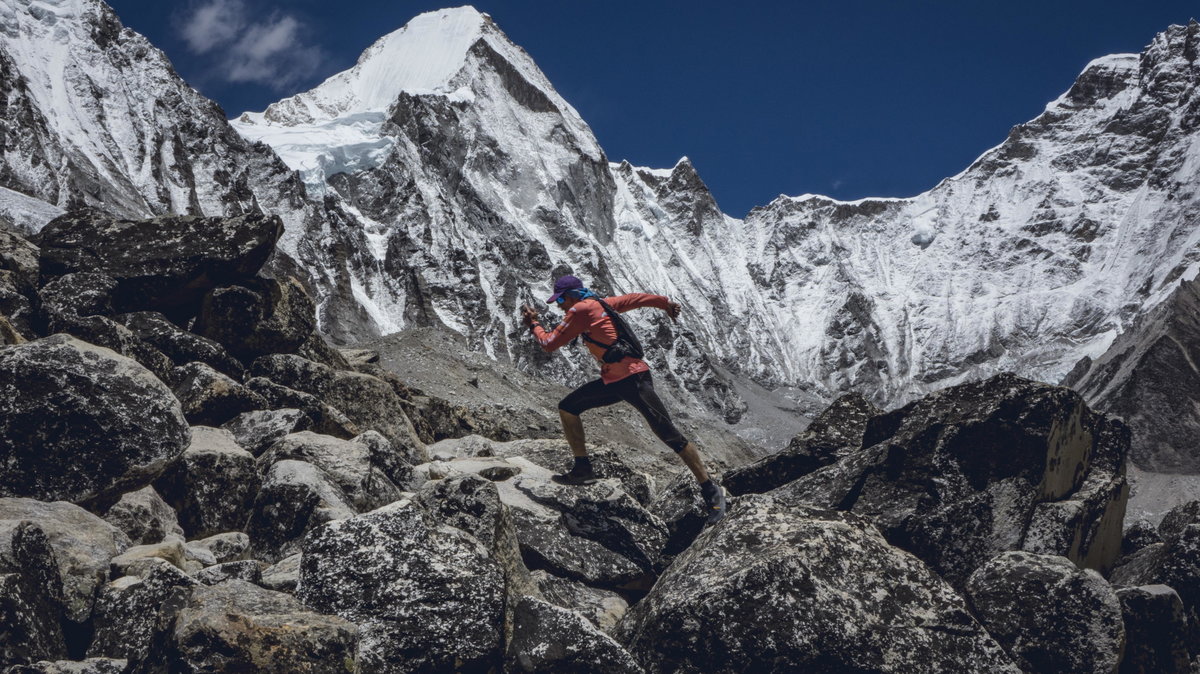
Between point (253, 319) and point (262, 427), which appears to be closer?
point (262, 427)

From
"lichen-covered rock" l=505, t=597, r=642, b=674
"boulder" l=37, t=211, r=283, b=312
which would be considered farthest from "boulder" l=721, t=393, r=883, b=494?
"boulder" l=37, t=211, r=283, b=312

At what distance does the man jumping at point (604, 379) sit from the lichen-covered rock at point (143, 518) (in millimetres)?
3739

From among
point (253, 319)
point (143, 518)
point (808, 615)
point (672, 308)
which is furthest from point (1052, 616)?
point (253, 319)

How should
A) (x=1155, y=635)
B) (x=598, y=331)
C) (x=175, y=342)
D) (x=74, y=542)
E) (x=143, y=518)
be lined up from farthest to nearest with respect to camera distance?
(x=175, y=342) → (x=598, y=331) → (x=143, y=518) → (x=1155, y=635) → (x=74, y=542)

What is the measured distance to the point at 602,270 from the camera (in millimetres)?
195125

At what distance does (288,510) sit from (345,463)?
4.29ft

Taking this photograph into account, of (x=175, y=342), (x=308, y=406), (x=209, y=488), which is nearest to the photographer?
(x=209, y=488)

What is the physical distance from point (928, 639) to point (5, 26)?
142m

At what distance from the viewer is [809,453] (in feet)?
35.2

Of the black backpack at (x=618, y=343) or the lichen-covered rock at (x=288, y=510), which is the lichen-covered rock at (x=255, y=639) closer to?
the lichen-covered rock at (x=288, y=510)

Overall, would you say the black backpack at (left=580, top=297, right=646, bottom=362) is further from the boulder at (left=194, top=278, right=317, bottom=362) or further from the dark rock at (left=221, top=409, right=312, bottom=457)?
the boulder at (left=194, top=278, right=317, bottom=362)

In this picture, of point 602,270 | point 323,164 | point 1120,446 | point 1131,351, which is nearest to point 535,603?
point 1120,446

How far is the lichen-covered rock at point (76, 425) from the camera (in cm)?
831

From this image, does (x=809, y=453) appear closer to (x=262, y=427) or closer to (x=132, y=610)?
(x=262, y=427)
